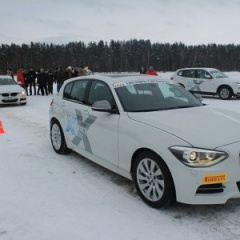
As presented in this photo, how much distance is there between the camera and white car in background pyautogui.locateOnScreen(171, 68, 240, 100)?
17.3 meters

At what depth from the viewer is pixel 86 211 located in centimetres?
445

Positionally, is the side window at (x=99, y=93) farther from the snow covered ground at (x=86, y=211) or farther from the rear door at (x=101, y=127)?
the snow covered ground at (x=86, y=211)

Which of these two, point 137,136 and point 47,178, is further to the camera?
point 47,178

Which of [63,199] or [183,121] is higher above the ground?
[183,121]

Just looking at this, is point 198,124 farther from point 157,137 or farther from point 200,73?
point 200,73

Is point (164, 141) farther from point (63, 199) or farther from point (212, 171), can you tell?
point (63, 199)

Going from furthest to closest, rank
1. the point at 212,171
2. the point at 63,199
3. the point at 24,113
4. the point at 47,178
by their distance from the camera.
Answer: the point at 24,113
the point at 47,178
the point at 63,199
the point at 212,171

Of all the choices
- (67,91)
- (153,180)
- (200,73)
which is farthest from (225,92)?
(153,180)

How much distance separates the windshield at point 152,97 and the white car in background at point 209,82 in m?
12.2

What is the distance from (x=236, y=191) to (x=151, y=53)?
13636 centimetres

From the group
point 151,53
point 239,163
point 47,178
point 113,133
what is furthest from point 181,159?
point 151,53

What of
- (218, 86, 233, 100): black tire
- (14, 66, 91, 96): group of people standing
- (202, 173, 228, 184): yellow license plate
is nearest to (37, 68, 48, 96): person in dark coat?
(14, 66, 91, 96): group of people standing

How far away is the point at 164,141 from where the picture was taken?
13.7 feet

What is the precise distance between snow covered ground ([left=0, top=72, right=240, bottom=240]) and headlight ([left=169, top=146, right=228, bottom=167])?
1.58 ft
